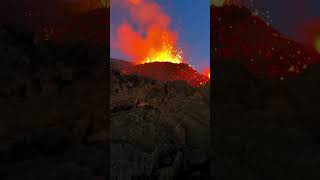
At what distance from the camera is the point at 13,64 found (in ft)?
11.8

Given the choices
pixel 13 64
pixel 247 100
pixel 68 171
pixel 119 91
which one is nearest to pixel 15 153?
pixel 68 171

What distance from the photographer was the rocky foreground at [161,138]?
24.8 feet

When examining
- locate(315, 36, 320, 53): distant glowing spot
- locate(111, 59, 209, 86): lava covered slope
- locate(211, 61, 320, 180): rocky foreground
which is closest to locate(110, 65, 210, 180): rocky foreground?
locate(211, 61, 320, 180): rocky foreground

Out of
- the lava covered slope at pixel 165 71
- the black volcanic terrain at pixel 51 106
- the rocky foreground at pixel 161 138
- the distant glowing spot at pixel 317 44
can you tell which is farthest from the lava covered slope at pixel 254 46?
the lava covered slope at pixel 165 71

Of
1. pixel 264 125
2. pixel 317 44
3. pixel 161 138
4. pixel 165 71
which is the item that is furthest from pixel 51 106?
pixel 165 71

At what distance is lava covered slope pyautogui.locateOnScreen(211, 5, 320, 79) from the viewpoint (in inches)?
143

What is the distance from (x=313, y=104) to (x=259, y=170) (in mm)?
770

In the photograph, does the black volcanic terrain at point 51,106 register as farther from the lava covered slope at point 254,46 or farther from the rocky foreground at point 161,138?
the rocky foreground at point 161,138

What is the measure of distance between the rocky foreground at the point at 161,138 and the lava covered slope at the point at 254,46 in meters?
3.83

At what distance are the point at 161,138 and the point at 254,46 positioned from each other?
18.4 ft

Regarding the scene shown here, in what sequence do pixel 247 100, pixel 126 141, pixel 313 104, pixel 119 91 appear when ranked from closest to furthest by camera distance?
pixel 313 104 < pixel 247 100 < pixel 126 141 < pixel 119 91

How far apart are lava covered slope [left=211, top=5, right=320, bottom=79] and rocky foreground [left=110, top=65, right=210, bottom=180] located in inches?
151

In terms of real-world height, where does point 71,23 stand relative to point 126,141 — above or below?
above

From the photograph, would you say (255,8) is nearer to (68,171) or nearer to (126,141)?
(68,171)
